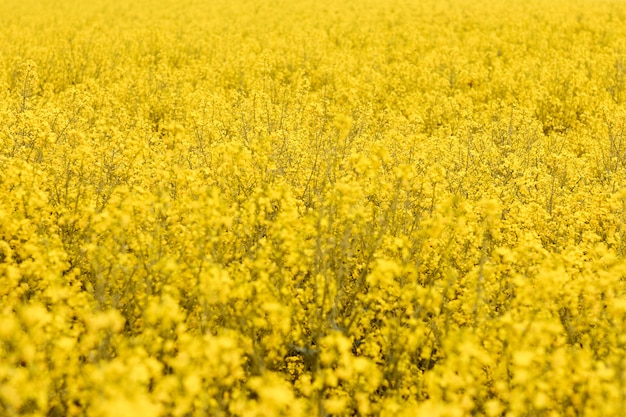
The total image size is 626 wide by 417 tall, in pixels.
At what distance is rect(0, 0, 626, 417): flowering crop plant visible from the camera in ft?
14.0

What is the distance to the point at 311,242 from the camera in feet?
18.9

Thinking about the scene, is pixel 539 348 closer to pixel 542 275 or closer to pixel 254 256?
pixel 542 275

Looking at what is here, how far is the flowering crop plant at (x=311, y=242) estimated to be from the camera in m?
4.26

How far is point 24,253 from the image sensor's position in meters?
5.57

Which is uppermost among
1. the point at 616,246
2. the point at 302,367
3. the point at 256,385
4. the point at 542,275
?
the point at 542,275

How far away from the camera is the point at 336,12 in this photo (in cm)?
3066

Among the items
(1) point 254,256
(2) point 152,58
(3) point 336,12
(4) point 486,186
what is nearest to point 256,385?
(1) point 254,256

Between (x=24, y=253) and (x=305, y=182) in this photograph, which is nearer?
(x=24, y=253)

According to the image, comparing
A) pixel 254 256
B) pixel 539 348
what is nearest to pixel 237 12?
pixel 254 256

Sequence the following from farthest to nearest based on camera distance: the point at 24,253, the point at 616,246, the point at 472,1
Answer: the point at 472,1, the point at 616,246, the point at 24,253

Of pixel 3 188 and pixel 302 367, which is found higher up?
pixel 3 188

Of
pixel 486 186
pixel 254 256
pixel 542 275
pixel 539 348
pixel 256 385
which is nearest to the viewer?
pixel 256 385

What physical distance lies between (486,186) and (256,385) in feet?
22.9

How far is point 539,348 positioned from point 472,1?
36.3 meters
